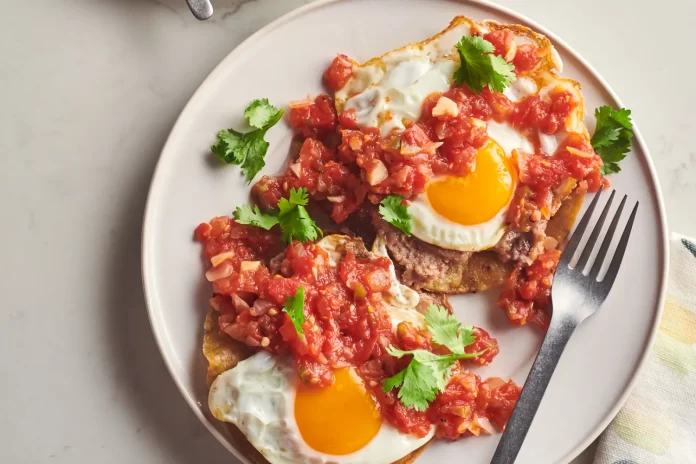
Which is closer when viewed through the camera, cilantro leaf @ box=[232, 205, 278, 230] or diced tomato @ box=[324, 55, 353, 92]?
cilantro leaf @ box=[232, 205, 278, 230]

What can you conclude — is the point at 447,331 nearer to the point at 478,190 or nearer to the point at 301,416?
the point at 478,190

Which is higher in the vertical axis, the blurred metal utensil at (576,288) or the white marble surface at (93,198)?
the blurred metal utensil at (576,288)

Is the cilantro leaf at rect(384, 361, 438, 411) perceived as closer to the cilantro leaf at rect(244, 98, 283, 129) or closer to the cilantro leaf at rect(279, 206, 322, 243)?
the cilantro leaf at rect(279, 206, 322, 243)

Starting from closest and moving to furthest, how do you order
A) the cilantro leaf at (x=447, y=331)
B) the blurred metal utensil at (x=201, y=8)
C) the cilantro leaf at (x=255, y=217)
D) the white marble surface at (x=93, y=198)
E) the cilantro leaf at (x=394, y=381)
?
the cilantro leaf at (x=394, y=381) < the cilantro leaf at (x=447, y=331) < the cilantro leaf at (x=255, y=217) < the blurred metal utensil at (x=201, y=8) < the white marble surface at (x=93, y=198)

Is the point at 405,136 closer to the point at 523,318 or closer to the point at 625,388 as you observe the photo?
the point at 523,318

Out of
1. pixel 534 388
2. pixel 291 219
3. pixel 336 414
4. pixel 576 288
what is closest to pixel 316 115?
pixel 291 219

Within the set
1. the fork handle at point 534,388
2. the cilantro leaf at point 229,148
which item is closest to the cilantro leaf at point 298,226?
the cilantro leaf at point 229,148

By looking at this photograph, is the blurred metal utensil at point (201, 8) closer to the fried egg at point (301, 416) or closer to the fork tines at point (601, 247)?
the fried egg at point (301, 416)

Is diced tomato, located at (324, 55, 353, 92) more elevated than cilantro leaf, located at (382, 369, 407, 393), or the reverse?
diced tomato, located at (324, 55, 353, 92)

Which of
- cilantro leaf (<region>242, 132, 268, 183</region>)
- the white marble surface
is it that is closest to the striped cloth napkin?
the white marble surface
